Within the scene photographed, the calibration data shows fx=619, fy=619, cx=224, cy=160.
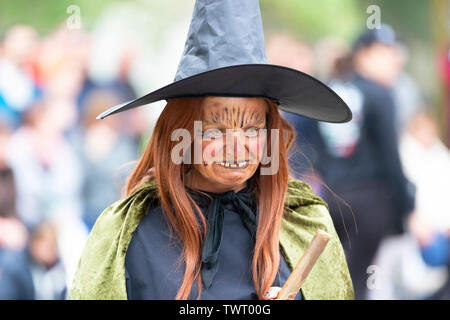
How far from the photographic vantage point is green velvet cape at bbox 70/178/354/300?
A: 6.86ft

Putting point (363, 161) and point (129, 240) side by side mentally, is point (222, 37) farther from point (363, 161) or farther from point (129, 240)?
point (363, 161)

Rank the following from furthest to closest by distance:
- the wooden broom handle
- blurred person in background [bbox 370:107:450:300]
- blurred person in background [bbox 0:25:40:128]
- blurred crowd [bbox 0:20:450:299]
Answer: blurred person in background [bbox 370:107:450:300] → blurred person in background [bbox 0:25:40:128] → blurred crowd [bbox 0:20:450:299] → the wooden broom handle

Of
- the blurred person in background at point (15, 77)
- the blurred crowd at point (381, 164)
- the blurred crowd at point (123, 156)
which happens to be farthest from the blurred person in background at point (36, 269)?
the blurred crowd at point (381, 164)

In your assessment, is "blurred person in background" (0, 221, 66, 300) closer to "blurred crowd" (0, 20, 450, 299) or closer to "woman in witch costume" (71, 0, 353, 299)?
"blurred crowd" (0, 20, 450, 299)

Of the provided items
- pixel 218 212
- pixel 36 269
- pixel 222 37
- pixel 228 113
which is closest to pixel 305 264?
pixel 218 212

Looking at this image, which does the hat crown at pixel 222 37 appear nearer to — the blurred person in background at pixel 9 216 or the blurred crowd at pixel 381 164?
the blurred crowd at pixel 381 164

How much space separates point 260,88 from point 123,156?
2.76m

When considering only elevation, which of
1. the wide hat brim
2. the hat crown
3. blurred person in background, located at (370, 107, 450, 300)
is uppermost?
the hat crown

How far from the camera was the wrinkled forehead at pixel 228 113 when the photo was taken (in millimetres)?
2057

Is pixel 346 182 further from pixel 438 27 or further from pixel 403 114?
pixel 438 27

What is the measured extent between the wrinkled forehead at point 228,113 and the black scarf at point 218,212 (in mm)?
276

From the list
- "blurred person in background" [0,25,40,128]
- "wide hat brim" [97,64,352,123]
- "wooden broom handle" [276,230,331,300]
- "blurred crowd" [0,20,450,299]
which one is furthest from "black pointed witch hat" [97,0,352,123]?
"blurred person in background" [0,25,40,128]
